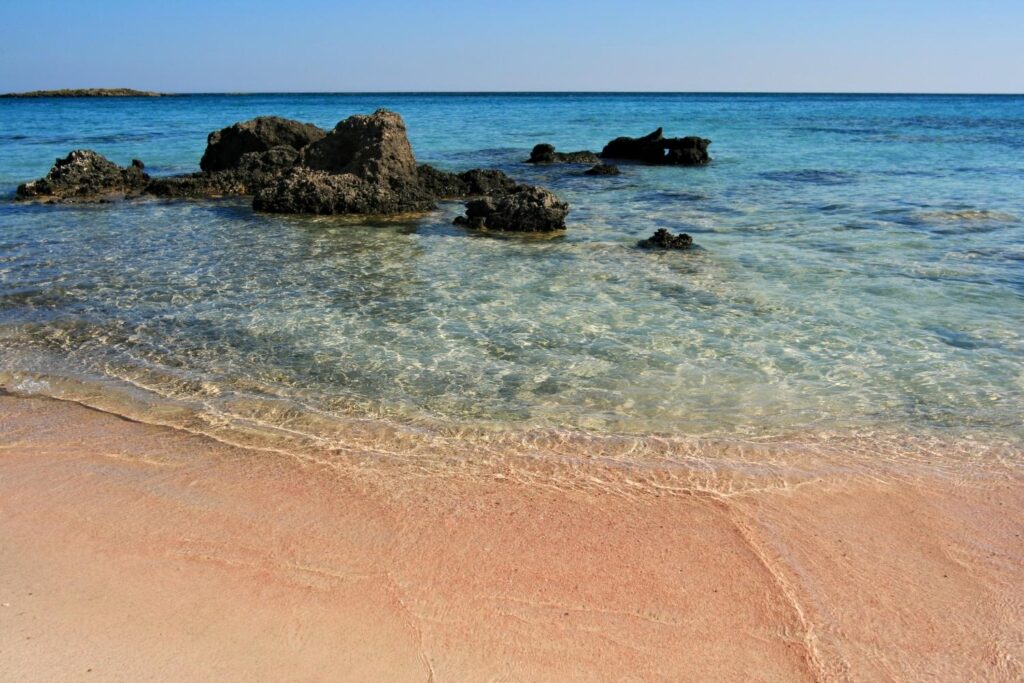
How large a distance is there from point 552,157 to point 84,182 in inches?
494

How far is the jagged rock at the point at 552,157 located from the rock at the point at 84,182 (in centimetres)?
1079

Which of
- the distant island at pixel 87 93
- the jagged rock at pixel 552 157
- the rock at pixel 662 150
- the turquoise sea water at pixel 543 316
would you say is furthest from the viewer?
the distant island at pixel 87 93

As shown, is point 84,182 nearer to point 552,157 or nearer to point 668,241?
point 552,157

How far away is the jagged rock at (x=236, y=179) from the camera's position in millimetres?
17172

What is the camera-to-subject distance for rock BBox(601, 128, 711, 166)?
24.0m

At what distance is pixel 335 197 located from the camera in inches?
577

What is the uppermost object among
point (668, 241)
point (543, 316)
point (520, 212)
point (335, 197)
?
point (335, 197)

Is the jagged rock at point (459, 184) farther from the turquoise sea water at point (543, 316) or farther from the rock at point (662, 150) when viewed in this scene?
the rock at point (662, 150)

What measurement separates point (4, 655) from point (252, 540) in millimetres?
1210

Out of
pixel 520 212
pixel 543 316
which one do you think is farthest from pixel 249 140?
pixel 543 316

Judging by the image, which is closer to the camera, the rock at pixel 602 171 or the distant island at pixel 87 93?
the rock at pixel 602 171

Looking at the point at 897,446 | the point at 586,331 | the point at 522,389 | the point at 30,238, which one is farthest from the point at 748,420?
the point at 30,238

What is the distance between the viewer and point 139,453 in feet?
17.4

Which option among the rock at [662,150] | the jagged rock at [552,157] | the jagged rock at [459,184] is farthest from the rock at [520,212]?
the rock at [662,150]
